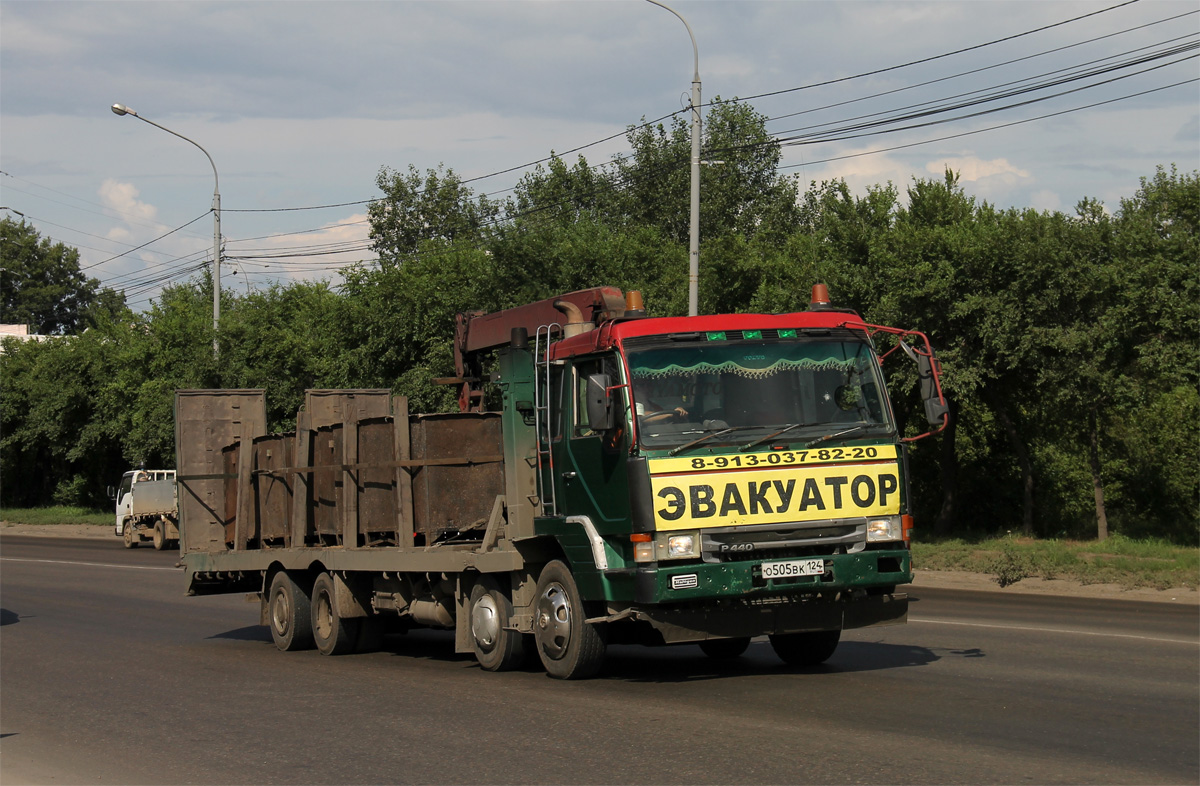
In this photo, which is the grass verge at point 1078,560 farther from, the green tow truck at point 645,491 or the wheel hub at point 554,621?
the wheel hub at point 554,621

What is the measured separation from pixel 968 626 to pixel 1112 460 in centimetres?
2050

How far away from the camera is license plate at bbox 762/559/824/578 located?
28.8 ft

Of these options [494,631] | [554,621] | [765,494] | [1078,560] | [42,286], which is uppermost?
[42,286]

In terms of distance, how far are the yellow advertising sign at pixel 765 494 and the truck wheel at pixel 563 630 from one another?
1.27m

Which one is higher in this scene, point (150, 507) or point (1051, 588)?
point (150, 507)

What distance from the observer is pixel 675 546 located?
8672 mm

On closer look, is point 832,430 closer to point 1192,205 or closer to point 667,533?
point 667,533

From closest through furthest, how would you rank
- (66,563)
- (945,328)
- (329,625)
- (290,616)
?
1. (329,625)
2. (290,616)
3. (945,328)
4. (66,563)

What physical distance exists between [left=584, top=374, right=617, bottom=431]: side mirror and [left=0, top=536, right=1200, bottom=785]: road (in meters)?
1.97

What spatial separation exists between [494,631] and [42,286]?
116580mm

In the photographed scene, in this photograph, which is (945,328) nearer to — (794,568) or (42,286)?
(794,568)

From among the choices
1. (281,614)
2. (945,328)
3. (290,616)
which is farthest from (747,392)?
(945,328)

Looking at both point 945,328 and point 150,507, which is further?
point 150,507

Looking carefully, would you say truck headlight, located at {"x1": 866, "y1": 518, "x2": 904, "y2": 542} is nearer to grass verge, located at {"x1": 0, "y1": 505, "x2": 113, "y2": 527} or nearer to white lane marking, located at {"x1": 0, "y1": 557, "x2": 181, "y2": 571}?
white lane marking, located at {"x1": 0, "y1": 557, "x2": 181, "y2": 571}
